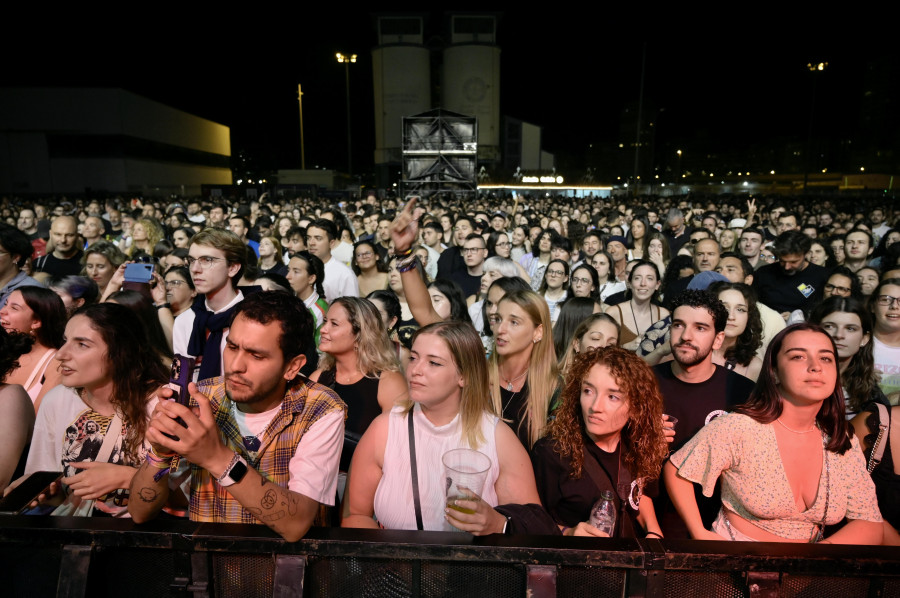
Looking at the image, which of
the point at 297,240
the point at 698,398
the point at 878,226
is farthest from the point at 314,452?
the point at 878,226

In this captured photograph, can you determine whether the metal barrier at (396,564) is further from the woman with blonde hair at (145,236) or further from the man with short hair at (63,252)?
the woman with blonde hair at (145,236)

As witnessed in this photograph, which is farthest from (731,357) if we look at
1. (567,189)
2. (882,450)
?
(567,189)

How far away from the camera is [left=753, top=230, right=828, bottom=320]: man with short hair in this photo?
5871mm

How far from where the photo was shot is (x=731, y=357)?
3.90 m

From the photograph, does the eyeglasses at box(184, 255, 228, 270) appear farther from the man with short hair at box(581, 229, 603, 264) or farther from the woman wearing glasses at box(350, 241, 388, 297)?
the man with short hair at box(581, 229, 603, 264)

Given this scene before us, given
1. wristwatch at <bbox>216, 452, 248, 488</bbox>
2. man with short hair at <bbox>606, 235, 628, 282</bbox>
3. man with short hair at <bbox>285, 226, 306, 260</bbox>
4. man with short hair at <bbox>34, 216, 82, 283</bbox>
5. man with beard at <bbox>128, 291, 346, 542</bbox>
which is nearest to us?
wristwatch at <bbox>216, 452, 248, 488</bbox>

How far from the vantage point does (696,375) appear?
315 cm

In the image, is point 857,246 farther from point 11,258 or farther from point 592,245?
point 11,258

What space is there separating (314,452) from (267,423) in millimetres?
223

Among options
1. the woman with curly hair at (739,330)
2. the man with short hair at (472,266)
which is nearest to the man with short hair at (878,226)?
the man with short hair at (472,266)

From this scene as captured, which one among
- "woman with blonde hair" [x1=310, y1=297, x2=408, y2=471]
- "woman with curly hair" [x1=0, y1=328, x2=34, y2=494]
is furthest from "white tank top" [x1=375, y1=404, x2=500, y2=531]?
"woman with curly hair" [x1=0, y1=328, x2=34, y2=494]

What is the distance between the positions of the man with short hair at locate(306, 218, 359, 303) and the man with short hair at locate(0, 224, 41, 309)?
8.73 ft

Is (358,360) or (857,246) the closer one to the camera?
(358,360)

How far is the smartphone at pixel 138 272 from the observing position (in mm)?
4203
